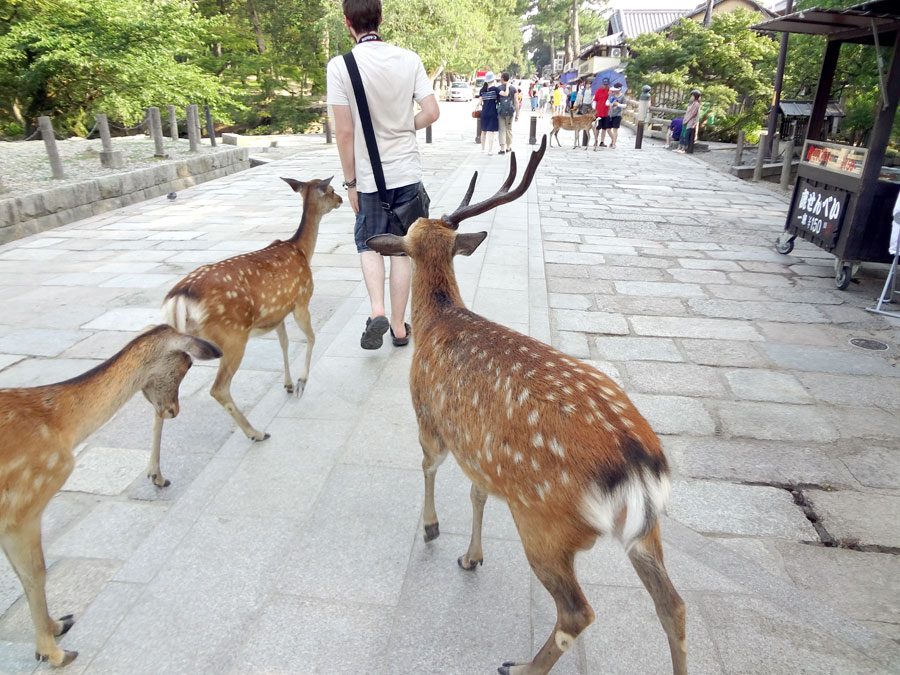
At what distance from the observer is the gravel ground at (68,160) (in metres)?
8.54

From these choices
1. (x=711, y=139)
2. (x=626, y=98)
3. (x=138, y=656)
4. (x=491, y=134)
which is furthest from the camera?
(x=626, y=98)

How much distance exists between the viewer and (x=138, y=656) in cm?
194

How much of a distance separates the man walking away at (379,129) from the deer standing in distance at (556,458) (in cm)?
197

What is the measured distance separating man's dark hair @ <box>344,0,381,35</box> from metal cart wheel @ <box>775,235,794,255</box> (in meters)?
5.54

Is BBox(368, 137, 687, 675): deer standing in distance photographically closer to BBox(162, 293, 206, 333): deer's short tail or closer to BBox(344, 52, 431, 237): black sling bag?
BBox(162, 293, 206, 333): deer's short tail

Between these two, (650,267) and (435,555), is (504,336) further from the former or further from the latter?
(650,267)

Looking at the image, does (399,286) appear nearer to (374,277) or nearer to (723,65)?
(374,277)

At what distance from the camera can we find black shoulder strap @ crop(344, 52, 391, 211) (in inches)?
139

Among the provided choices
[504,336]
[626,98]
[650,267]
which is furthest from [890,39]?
[626,98]

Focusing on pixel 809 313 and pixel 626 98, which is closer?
pixel 809 313

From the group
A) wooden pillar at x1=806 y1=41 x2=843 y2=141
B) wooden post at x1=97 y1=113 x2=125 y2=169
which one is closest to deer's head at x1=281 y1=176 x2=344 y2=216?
wooden pillar at x1=806 y1=41 x2=843 y2=141

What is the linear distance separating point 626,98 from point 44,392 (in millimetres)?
30073

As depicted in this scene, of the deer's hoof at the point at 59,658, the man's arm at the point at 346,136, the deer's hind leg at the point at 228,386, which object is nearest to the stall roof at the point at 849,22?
the man's arm at the point at 346,136

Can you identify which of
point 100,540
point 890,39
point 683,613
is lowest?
point 100,540
